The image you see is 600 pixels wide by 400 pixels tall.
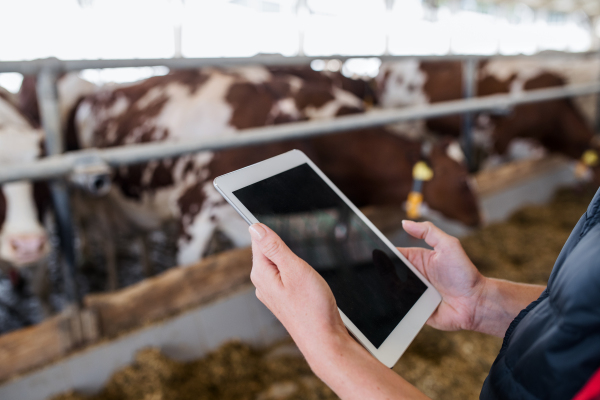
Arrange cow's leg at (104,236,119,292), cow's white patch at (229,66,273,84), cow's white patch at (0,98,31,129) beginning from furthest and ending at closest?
cow's leg at (104,236,119,292) → cow's white patch at (229,66,273,84) → cow's white patch at (0,98,31,129)

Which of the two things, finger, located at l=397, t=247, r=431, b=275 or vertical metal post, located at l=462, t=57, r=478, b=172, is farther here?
vertical metal post, located at l=462, t=57, r=478, b=172

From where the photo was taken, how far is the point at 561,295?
41cm

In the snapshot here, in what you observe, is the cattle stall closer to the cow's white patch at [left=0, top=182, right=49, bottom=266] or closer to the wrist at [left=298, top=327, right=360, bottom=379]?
the cow's white patch at [left=0, top=182, right=49, bottom=266]

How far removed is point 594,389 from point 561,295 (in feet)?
0.29

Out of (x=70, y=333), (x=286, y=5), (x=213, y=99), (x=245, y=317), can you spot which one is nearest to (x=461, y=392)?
(x=245, y=317)

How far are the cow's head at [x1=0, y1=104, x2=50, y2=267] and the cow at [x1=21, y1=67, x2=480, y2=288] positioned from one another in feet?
1.90

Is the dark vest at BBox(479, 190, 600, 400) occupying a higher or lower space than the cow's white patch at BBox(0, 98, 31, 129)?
higher

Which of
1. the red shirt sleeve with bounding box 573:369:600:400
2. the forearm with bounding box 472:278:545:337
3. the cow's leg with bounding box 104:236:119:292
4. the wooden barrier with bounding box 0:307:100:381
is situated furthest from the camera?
the cow's leg with bounding box 104:236:119:292

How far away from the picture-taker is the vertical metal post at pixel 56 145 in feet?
3.97

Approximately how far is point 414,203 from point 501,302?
129 cm

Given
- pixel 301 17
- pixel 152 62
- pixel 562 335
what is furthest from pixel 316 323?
pixel 301 17

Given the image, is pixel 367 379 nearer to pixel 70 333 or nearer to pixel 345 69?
pixel 70 333

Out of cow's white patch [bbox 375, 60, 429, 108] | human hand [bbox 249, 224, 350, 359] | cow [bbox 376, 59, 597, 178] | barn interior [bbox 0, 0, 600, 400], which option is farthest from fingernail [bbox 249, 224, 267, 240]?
cow's white patch [bbox 375, 60, 429, 108]

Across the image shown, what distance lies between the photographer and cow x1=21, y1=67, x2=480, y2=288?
1.95 meters
